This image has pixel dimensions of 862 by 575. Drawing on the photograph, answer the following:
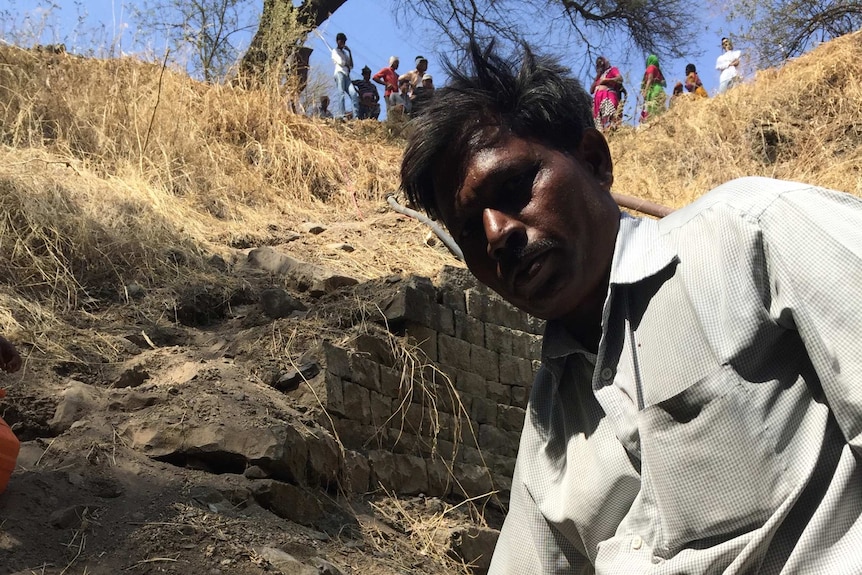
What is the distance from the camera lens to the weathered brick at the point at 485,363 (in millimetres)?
5699

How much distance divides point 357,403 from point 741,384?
11.4 feet

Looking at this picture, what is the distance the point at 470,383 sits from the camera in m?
5.62

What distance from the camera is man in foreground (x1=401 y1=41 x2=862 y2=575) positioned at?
1329mm

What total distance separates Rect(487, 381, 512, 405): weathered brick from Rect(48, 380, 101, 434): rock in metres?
2.68

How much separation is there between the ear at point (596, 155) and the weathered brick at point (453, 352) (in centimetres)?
356

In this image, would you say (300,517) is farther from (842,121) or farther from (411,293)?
(842,121)

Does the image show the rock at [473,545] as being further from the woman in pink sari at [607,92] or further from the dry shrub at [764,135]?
the woman in pink sari at [607,92]

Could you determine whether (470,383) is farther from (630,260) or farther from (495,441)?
(630,260)

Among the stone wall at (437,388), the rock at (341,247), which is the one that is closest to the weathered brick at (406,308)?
the stone wall at (437,388)

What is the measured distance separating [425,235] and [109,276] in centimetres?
284

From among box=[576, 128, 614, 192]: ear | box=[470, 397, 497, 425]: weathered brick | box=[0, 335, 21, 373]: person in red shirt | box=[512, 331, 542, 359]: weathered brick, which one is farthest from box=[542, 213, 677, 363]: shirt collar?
box=[512, 331, 542, 359]: weathered brick

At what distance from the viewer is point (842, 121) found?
40.3 ft

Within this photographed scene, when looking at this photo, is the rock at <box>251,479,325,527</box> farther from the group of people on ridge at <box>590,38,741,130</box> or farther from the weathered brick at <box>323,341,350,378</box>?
the group of people on ridge at <box>590,38,741,130</box>

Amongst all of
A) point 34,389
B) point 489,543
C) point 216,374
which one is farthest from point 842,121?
point 34,389
